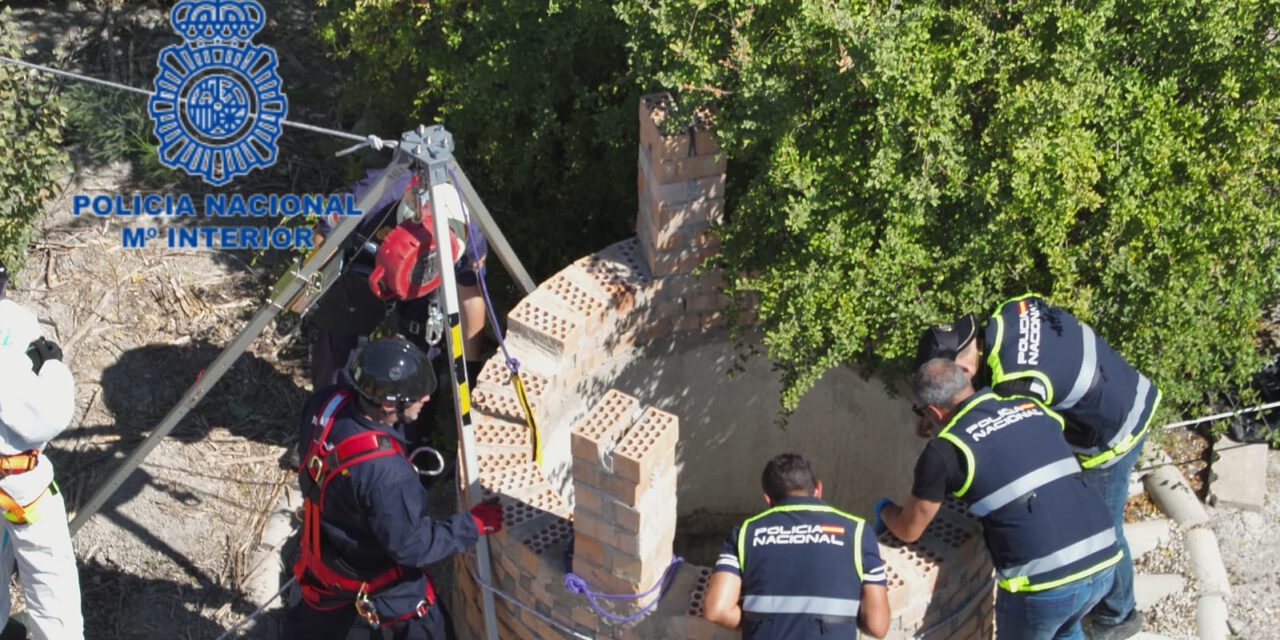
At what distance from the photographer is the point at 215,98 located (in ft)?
27.8

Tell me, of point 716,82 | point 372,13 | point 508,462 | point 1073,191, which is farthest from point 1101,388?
point 372,13

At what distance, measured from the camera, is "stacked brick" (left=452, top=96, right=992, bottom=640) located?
17.3 feet

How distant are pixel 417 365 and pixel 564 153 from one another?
247 centimetres

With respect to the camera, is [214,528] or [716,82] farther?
[214,528]

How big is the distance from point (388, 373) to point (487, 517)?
65 cm

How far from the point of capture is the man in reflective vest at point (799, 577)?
5238mm

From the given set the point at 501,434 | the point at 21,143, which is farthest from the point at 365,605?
the point at 21,143

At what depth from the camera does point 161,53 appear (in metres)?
9.17

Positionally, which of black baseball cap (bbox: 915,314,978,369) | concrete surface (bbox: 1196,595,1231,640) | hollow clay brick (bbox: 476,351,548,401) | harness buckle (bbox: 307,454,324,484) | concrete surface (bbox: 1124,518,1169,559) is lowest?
concrete surface (bbox: 1196,595,1231,640)

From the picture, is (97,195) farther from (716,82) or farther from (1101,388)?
(1101,388)

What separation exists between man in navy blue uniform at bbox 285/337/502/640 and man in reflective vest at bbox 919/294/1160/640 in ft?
6.34

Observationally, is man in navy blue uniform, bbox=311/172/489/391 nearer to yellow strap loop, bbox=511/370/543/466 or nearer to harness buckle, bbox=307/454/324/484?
yellow strap loop, bbox=511/370/543/466

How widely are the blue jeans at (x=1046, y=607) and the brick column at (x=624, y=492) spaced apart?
4.33 ft

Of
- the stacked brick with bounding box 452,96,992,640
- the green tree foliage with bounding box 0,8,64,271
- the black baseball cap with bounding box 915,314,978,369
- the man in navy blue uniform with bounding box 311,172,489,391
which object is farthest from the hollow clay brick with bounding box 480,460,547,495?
the green tree foliage with bounding box 0,8,64,271
